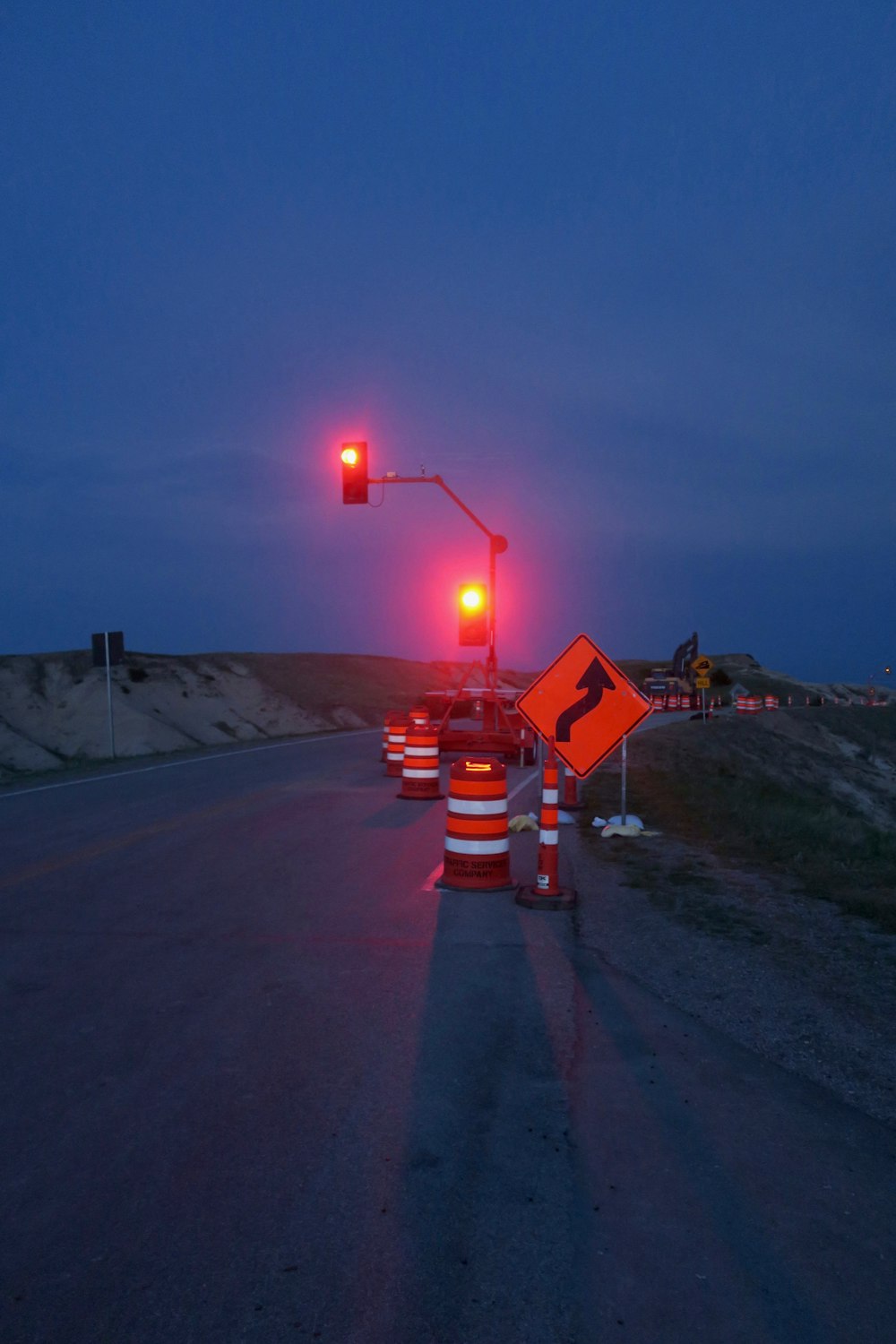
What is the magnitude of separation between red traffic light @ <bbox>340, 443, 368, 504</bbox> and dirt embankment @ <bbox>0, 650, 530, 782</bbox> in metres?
16.2

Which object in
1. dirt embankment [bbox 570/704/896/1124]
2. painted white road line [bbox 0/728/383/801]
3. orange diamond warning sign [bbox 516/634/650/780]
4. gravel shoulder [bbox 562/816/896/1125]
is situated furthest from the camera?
painted white road line [bbox 0/728/383/801]

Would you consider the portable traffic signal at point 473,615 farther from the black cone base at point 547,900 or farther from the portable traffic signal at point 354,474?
the black cone base at point 547,900

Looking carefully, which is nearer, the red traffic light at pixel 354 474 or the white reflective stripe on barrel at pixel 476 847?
the white reflective stripe on barrel at pixel 476 847

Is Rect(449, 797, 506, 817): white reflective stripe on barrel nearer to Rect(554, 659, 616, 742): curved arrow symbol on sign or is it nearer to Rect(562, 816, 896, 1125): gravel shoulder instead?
Rect(562, 816, 896, 1125): gravel shoulder

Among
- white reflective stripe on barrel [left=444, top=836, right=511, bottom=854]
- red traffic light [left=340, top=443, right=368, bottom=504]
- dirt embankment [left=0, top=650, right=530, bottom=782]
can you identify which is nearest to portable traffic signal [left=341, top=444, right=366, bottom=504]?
red traffic light [left=340, top=443, right=368, bottom=504]

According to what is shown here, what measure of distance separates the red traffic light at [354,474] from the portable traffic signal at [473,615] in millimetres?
2992

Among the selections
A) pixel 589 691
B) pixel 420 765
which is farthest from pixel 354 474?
pixel 589 691

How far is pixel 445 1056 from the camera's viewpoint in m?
5.69

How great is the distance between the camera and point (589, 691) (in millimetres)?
11422

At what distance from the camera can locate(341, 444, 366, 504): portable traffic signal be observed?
2312 cm

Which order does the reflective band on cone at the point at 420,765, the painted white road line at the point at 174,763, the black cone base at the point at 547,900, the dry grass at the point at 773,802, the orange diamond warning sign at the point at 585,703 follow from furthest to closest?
the painted white road line at the point at 174,763, the reflective band on cone at the point at 420,765, the orange diamond warning sign at the point at 585,703, the dry grass at the point at 773,802, the black cone base at the point at 547,900

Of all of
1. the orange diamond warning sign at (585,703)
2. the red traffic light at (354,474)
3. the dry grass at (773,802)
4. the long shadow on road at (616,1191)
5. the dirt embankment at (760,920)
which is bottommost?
the dry grass at (773,802)

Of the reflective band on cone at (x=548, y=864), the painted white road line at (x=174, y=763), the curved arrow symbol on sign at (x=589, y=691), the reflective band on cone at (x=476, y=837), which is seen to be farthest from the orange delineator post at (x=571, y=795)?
the painted white road line at (x=174, y=763)

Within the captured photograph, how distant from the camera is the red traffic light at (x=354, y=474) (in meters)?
23.1
